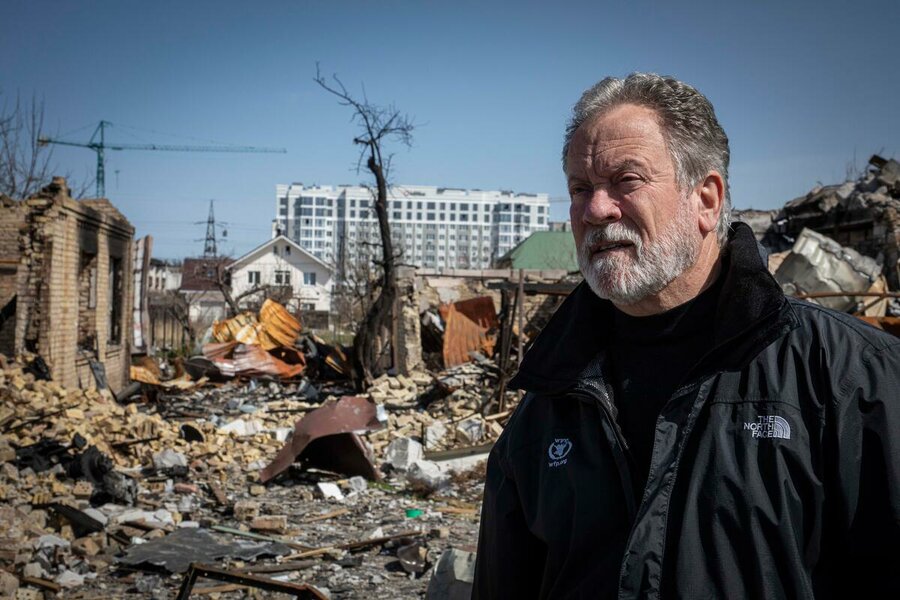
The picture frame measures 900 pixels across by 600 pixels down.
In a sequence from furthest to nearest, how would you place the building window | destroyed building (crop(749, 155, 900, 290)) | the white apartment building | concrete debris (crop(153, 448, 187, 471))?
the white apartment building < the building window < destroyed building (crop(749, 155, 900, 290)) < concrete debris (crop(153, 448, 187, 471))

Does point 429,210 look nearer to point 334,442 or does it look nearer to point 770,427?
point 334,442

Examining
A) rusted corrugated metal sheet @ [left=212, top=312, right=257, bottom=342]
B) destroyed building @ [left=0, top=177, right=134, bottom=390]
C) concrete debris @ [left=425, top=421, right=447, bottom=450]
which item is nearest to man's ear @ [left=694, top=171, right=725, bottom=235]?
concrete debris @ [left=425, top=421, right=447, bottom=450]

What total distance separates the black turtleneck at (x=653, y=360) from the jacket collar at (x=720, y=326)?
51 millimetres

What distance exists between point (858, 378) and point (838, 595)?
432 mm

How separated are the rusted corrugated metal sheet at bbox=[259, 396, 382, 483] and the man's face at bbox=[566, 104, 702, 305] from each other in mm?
7266

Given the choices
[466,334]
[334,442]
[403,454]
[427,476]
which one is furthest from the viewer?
[466,334]

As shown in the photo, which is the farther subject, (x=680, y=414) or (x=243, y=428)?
(x=243, y=428)

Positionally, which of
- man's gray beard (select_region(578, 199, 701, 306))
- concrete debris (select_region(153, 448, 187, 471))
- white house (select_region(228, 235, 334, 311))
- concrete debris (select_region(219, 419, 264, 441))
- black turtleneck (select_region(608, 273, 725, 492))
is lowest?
concrete debris (select_region(153, 448, 187, 471))

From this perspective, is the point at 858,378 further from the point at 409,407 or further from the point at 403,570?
the point at 409,407

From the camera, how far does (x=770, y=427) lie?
148 centimetres

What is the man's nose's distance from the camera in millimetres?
1854

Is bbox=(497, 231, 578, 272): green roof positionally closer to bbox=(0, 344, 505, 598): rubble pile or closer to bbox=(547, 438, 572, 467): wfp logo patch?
bbox=(0, 344, 505, 598): rubble pile

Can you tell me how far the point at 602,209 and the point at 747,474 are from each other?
2.39 feet

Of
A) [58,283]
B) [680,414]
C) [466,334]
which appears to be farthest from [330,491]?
[466,334]
